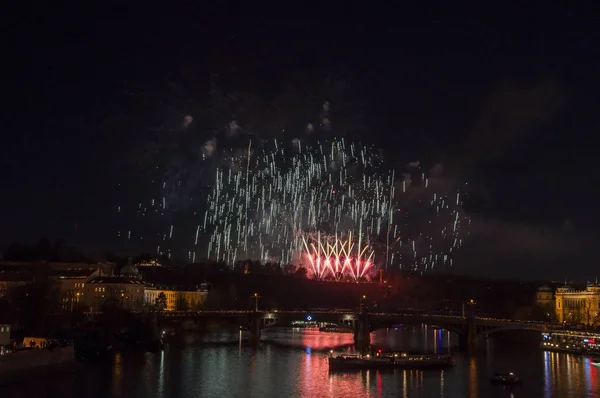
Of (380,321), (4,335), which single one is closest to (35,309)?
(4,335)

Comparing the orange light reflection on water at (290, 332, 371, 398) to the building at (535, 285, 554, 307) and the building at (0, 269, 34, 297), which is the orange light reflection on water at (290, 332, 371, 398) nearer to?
the building at (0, 269, 34, 297)

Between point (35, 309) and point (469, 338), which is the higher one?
point (35, 309)

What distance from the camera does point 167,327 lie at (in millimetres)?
87625

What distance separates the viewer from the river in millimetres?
44656

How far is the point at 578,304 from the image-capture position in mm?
111500

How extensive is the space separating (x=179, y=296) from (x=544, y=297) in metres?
63.4

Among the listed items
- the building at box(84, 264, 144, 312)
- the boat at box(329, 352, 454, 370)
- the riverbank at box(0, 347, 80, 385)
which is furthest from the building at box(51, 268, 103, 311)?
the boat at box(329, 352, 454, 370)

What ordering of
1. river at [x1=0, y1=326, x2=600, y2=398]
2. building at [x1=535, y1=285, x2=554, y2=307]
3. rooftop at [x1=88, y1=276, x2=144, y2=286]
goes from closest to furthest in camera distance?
1. river at [x1=0, y1=326, x2=600, y2=398]
2. rooftop at [x1=88, y1=276, x2=144, y2=286]
3. building at [x1=535, y1=285, x2=554, y2=307]

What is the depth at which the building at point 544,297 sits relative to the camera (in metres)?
123

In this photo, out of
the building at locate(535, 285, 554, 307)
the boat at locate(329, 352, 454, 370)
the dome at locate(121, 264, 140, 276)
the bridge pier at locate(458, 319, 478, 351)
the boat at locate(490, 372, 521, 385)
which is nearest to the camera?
the boat at locate(490, 372, 521, 385)

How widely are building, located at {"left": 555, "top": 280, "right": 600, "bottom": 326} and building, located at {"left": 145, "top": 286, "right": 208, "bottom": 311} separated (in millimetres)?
58565

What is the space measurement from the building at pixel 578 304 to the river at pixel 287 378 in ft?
118

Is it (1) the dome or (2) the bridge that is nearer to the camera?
(2) the bridge

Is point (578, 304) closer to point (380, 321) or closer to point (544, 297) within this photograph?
point (544, 297)
